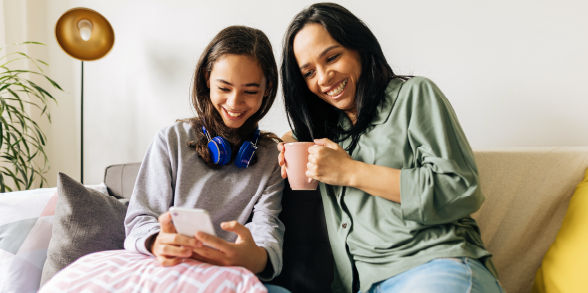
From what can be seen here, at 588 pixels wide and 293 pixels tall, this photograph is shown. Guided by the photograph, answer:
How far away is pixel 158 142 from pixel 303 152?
49cm

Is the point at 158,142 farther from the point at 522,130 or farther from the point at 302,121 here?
the point at 522,130

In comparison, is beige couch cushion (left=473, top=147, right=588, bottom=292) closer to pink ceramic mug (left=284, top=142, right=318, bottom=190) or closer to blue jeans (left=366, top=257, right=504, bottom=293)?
blue jeans (left=366, top=257, right=504, bottom=293)

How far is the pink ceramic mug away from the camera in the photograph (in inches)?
39.6

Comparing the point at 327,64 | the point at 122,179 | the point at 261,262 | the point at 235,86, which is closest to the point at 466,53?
the point at 327,64

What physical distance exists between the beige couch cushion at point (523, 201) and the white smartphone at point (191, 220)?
94cm

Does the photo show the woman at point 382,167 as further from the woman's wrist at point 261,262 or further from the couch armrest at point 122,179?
the couch armrest at point 122,179

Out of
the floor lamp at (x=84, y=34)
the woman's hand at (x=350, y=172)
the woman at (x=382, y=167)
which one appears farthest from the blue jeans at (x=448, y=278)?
the floor lamp at (x=84, y=34)

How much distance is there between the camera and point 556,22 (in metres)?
1.31

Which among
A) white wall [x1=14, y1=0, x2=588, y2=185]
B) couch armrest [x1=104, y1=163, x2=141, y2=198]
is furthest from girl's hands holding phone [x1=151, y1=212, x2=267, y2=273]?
white wall [x1=14, y1=0, x2=588, y2=185]

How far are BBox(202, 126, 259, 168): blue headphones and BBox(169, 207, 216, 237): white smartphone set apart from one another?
0.39 meters

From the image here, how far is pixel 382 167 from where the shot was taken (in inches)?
38.9

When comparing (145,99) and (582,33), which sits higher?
(582,33)

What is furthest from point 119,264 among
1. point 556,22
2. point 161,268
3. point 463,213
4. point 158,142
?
point 556,22

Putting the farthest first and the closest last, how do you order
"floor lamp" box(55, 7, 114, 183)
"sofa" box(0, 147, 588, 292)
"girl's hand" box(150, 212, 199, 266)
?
"floor lamp" box(55, 7, 114, 183) < "sofa" box(0, 147, 588, 292) < "girl's hand" box(150, 212, 199, 266)
